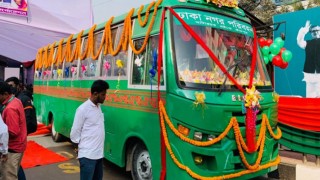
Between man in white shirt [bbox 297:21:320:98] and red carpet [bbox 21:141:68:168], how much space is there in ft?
19.0

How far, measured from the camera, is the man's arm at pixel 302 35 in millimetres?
7730

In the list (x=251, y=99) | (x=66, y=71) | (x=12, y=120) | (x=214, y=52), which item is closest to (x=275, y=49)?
(x=214, y=52)

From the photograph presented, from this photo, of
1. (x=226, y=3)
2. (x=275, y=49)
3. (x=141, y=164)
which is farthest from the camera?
(x=275, y=49)

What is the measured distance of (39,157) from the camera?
7676 mm

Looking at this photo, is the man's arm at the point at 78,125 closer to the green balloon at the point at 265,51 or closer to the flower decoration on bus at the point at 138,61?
the flower decoration on bus at the point at 138,61

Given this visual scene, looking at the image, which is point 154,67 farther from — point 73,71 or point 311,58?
point 311,58

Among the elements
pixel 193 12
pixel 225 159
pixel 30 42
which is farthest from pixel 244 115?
pixel 30 42

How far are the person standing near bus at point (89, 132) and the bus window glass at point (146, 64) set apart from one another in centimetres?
99

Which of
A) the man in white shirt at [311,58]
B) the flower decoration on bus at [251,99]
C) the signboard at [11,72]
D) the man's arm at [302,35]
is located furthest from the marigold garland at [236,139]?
the signboard at [11,72]

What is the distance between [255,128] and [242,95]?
1.51ft

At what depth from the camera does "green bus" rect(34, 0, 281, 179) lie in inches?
162

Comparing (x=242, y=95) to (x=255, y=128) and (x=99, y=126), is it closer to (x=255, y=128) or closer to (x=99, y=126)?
(x=255, y=128)

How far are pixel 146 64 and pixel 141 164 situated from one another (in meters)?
1.49

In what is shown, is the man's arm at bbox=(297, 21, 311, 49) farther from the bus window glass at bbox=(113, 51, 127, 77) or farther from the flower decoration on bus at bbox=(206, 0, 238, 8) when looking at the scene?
the bus window glass at bbox=(113, 51, 127, 77)
